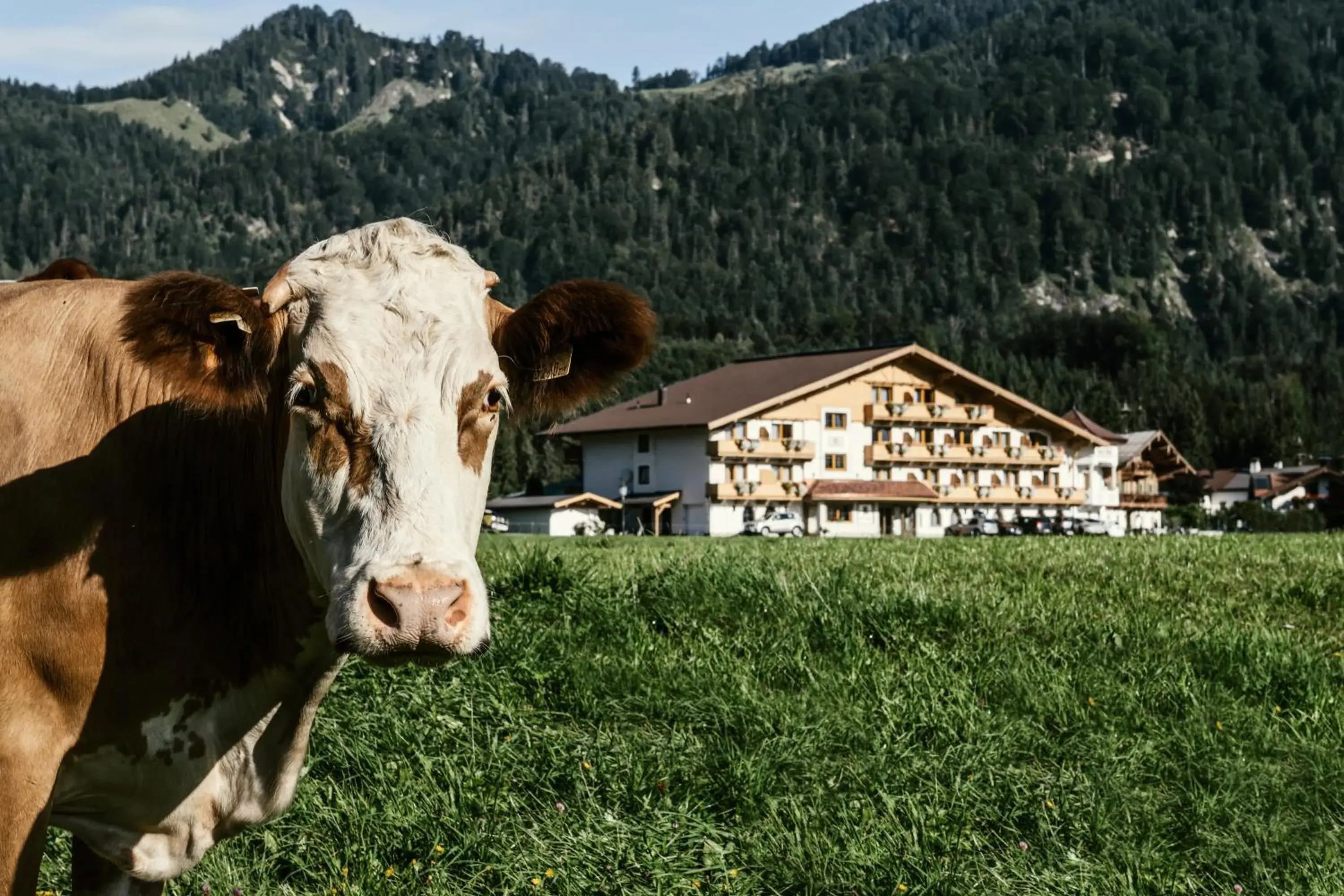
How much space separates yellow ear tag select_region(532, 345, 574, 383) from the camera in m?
4.26

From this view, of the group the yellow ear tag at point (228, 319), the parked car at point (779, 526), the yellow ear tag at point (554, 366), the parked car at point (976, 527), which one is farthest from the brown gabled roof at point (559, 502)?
the yellow ear tag at point (228, 319)

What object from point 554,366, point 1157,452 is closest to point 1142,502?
point 1157,452

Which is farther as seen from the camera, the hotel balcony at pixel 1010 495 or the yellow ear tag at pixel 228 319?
the hotel balcony at pixel 1010 495

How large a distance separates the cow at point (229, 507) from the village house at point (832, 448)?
71.8m

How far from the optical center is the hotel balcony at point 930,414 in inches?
3300

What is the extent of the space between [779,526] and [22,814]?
7367cm

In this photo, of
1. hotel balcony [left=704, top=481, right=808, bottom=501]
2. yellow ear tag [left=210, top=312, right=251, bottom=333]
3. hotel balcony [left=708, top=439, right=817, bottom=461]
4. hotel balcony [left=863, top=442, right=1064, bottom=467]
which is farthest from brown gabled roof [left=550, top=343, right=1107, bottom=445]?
yellow ear tag [left=210, top=312, right=251, bottom=333]

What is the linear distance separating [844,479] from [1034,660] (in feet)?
248

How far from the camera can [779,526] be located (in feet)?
252

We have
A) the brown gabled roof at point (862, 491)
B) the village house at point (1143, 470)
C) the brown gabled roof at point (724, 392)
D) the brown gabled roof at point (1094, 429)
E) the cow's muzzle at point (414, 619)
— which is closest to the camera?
the cow's muzzle at point (414, 619)

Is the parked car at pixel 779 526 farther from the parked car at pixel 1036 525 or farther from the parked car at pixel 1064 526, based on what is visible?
the parked car at pixel 1064 526

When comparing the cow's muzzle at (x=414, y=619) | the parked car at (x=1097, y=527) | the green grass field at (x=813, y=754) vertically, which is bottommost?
the parked car at (x=1097, y=527)

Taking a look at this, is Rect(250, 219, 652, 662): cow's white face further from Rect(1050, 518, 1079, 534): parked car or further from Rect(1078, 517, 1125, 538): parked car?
Rect(1078, 517, 1125, 538): parked car

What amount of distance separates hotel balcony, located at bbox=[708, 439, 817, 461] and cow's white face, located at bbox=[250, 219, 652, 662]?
75190 mm
